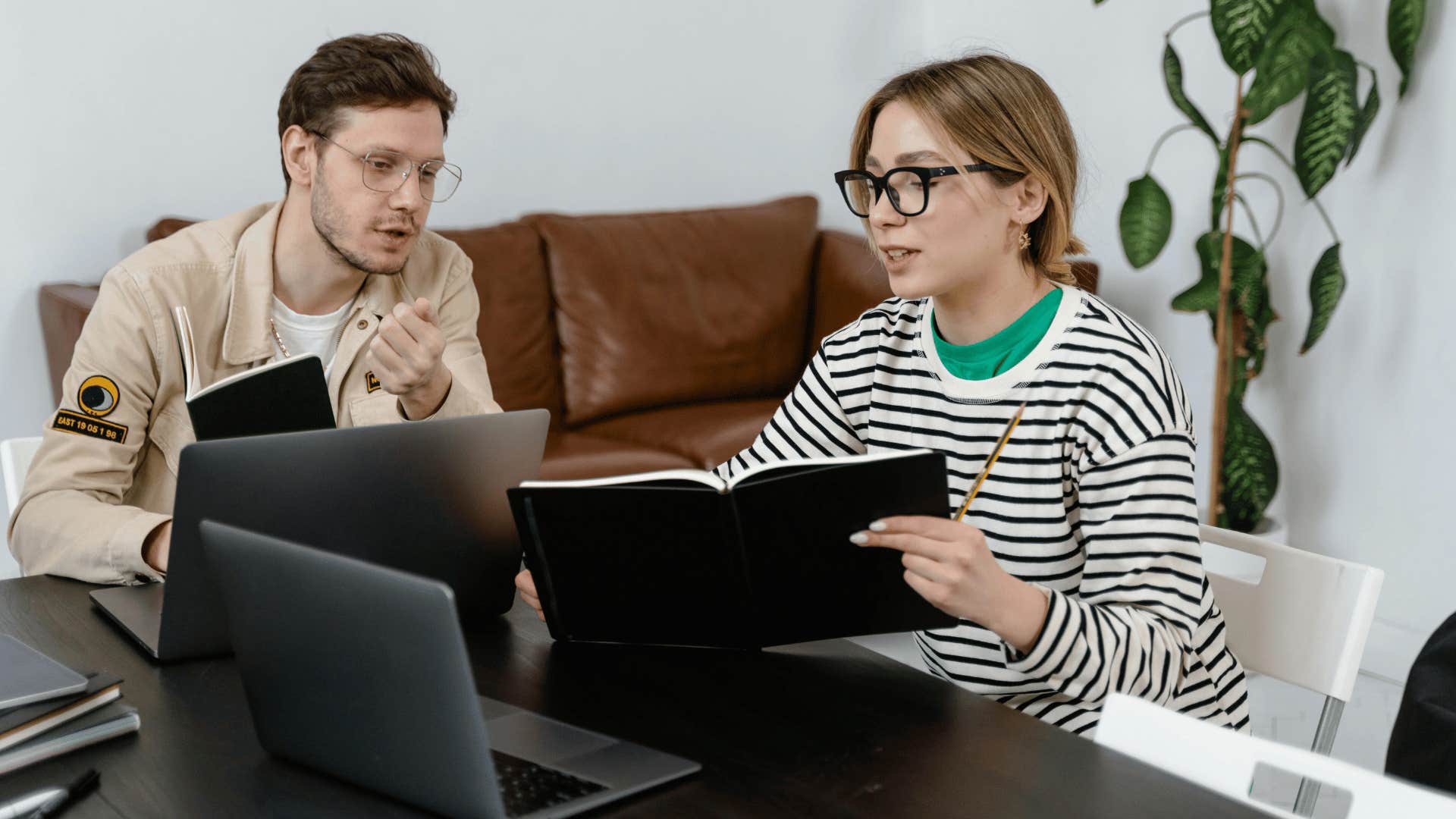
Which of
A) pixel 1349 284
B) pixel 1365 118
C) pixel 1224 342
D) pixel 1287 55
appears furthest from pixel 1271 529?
pixel 1287 55

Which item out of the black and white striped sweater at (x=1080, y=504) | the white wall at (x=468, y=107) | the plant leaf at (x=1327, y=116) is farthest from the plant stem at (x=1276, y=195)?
the black and white striped sweater at (x=1080, y=504)

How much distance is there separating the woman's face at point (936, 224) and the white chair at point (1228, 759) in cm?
57

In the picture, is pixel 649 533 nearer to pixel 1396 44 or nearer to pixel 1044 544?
pixel 1044 544

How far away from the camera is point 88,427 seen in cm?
161

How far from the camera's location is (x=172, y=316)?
5.55 feet

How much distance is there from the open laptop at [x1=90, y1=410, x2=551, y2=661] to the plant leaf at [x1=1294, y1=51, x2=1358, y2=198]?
2055 millimetres

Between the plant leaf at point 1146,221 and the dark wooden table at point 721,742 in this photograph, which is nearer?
the dark wooden table at point 721,742

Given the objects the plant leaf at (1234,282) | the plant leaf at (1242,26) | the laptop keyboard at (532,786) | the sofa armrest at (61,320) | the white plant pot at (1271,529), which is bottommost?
the white plant pot at (1271,529)

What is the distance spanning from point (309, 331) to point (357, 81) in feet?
1.18

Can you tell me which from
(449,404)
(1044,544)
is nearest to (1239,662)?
(1044,544)

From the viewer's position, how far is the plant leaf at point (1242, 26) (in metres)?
2.75

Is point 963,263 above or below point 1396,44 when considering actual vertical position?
below

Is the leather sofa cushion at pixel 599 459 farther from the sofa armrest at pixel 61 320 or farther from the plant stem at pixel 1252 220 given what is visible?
the plant stem at pixel 1252 220

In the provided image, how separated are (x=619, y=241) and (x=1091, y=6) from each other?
4.72ft
